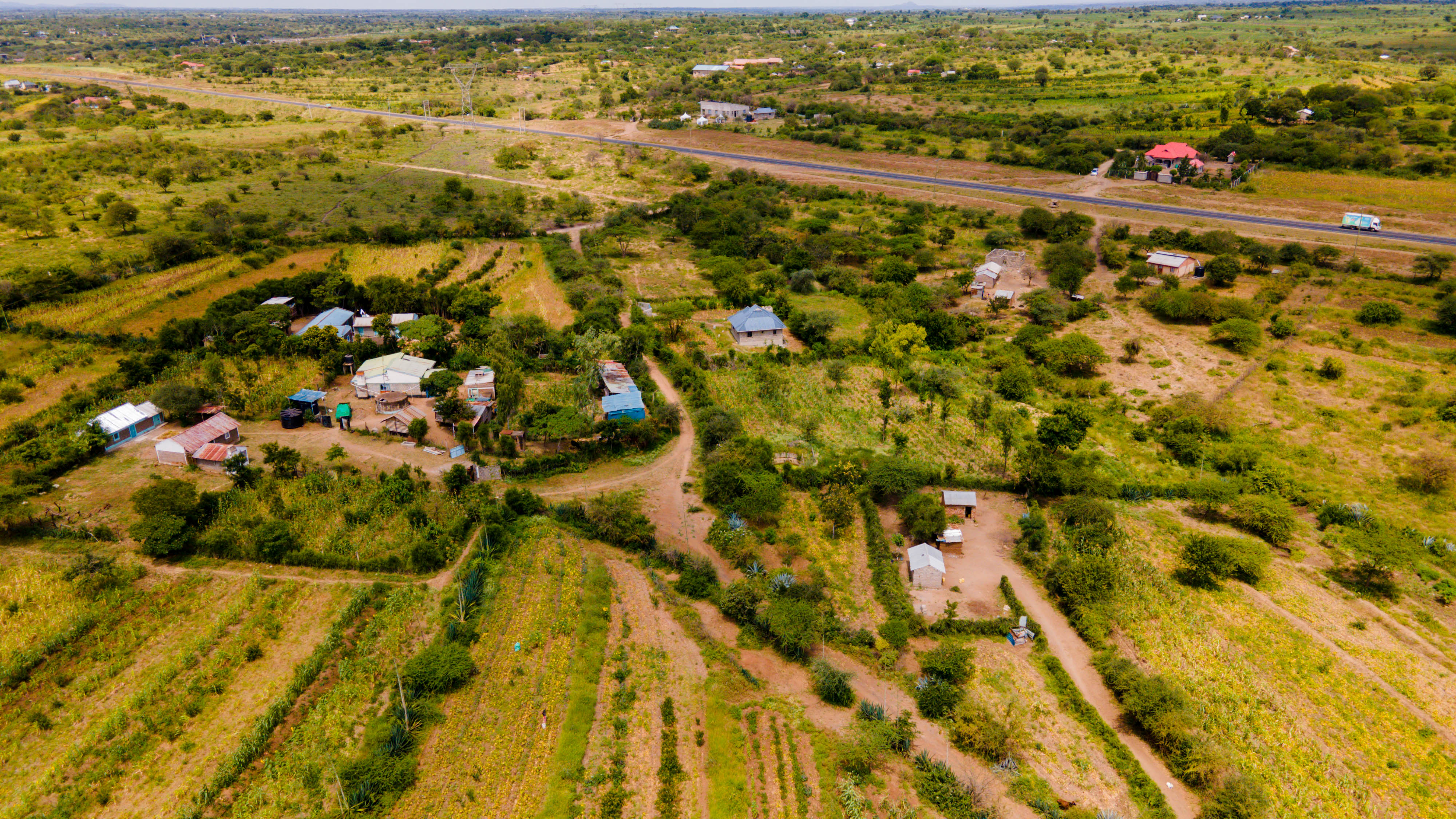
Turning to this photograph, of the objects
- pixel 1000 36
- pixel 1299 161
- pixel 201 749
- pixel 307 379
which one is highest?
pixel 1000 36

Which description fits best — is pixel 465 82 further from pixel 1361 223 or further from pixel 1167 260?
pixel 1361 223

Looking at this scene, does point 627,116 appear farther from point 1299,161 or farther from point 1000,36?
point 1000,36

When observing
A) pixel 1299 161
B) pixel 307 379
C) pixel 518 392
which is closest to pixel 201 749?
pixel 518 392

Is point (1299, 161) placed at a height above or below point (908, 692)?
above

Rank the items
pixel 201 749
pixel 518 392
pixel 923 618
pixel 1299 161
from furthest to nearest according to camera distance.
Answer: pixel 1299 161, pixel 518 392, pixel 923 618, pixel 201 749

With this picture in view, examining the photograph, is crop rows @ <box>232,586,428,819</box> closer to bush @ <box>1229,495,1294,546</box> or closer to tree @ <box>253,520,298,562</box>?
tree @ <box>253,520,298,562</box>

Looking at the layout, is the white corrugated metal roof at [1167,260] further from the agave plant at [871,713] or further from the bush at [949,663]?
the agave plant at [871,713]

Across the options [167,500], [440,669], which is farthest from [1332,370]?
[167,500]

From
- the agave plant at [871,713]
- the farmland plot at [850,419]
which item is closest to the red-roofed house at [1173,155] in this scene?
the farmland plot at [850,419]
